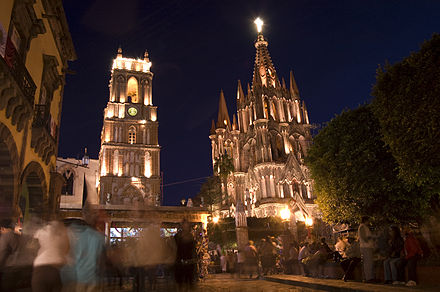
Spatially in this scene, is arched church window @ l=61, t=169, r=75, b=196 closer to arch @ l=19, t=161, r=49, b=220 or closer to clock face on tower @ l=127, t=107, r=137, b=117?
clock face on tower @ l=127, t=107, r=137, b=117

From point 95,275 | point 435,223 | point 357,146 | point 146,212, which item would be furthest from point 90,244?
point 435,223

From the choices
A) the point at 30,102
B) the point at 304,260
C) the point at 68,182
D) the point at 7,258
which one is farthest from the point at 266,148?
the point at 7,258

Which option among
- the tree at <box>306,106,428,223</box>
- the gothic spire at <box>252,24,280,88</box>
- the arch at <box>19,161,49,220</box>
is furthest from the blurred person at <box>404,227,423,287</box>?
the gothic spire at <box>252,24,280,88</box>

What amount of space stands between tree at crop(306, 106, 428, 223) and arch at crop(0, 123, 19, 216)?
13.9 meters

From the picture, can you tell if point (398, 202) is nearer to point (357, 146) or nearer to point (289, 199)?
point (357, 146)

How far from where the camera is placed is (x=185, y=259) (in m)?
7.11

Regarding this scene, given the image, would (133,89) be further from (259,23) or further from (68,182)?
(259,23)

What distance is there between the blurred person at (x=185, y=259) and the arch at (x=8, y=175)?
23.5ft

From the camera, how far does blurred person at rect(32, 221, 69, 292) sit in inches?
199

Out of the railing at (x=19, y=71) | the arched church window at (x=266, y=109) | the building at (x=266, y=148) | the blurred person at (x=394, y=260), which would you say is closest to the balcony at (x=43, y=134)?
the railing at (x=19, y=71)

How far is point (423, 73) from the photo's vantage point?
37.8ft

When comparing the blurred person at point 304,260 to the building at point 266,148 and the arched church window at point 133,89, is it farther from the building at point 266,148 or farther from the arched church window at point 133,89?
the arched church window at point 133,89

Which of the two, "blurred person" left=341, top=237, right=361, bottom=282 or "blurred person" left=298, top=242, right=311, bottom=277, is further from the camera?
"blurred person" left=298, top=242, right=311, bottom=277

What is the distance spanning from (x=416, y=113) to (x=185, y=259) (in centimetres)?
926
